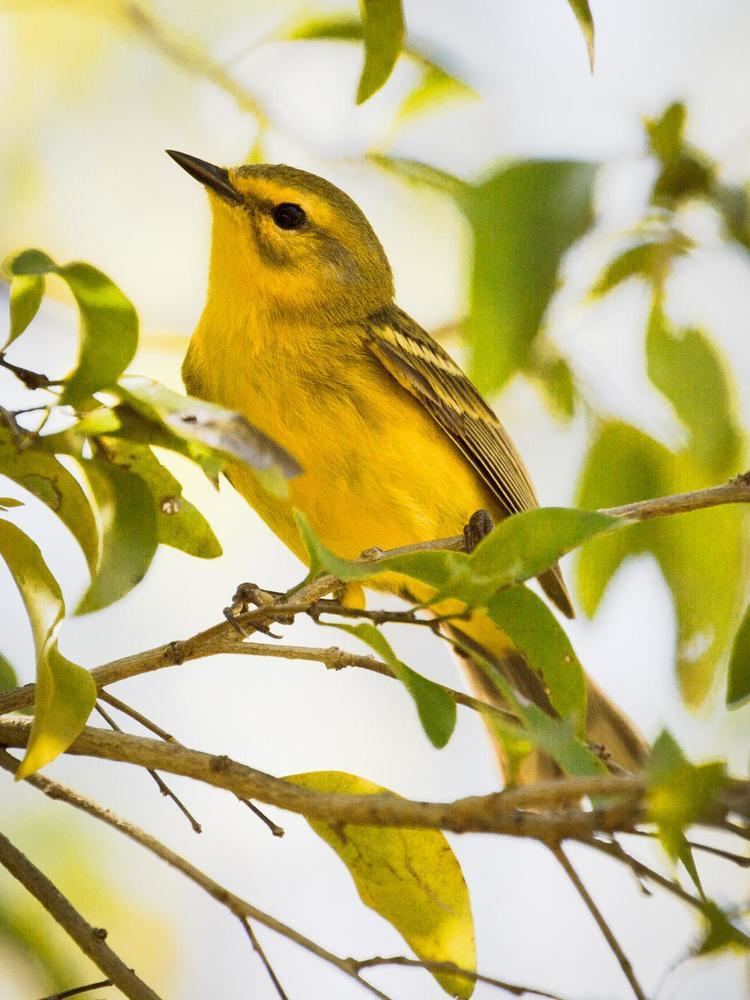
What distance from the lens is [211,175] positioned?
3967 mm

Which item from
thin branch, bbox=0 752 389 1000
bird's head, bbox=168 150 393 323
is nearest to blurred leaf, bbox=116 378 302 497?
thin branch, bbox=0 752 389 1000

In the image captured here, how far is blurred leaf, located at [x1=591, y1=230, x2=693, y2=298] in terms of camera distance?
107 inches

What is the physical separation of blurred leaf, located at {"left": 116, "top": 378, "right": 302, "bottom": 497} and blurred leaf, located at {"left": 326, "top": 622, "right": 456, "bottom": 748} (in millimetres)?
254

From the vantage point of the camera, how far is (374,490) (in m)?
3.49

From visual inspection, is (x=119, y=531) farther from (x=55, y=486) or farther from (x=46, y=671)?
(x=46, y=671)

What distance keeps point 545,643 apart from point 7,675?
115cm

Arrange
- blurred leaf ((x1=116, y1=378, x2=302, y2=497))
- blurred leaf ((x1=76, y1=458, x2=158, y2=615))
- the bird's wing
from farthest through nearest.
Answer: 1. the bird's wing
2. blurred leaf ((x1=76, y1=458, x2=158, y2=615))
3. blurred leaf ((x1=116, y1=378, x2=302, y2=497))

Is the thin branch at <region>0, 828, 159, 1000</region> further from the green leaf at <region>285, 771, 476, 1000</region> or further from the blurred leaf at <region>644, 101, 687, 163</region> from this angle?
the blurred leaf at <region>644, 101, 687, 163</region>

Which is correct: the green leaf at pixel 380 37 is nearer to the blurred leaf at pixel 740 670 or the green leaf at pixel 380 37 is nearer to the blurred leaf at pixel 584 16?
the blurred leaf at pixel 584 16

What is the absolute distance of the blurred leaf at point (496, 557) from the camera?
172 cm

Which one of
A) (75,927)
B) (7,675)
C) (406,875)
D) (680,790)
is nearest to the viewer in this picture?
(680,790)

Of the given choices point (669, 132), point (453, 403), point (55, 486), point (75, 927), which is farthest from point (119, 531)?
point (453, 403)

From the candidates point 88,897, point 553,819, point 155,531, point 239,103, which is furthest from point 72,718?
point 88,897

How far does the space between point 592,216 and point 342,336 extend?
1592mm
